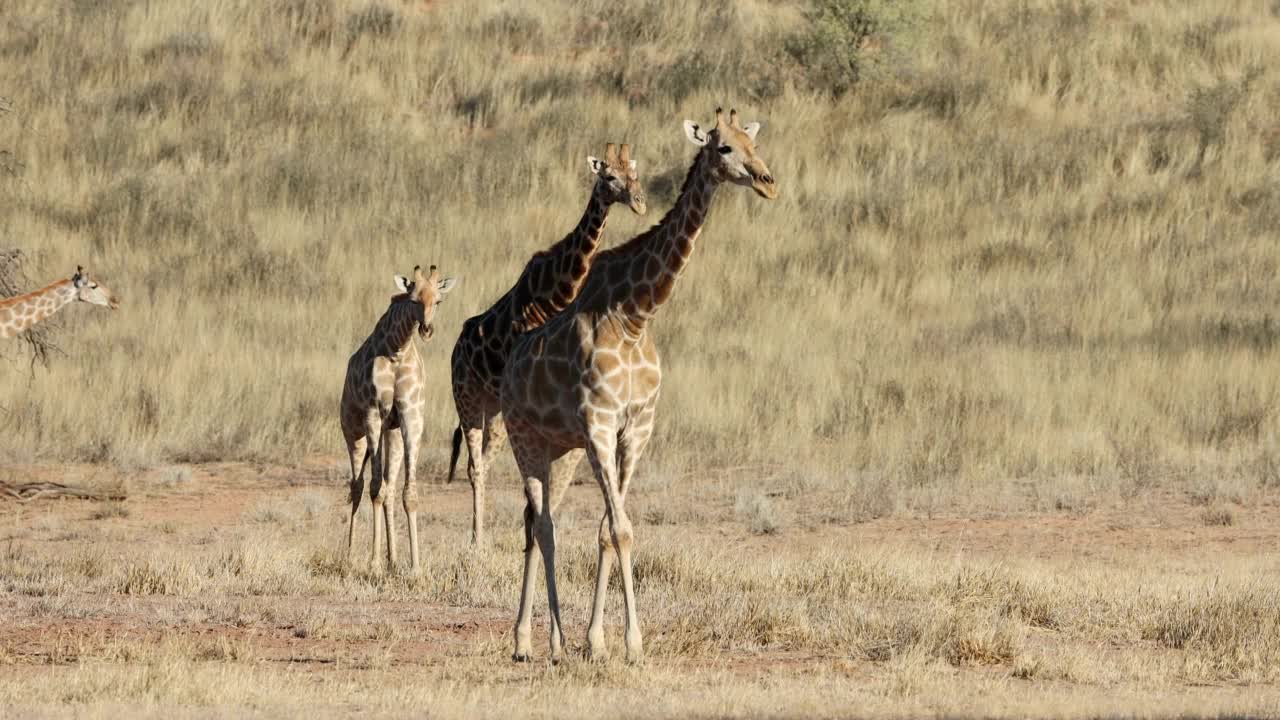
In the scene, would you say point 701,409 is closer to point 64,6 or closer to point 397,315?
point 397,315

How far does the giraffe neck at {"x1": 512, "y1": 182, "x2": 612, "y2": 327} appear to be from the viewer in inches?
462

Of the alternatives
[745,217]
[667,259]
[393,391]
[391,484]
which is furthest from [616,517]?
[745,217]

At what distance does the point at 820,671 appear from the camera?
31.1 feet

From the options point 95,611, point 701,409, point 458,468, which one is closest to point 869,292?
point 701,409

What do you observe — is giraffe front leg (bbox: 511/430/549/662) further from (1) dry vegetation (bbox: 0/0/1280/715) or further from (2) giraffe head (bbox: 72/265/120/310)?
(2) giraffe head (bbox: 72/265/120/310)

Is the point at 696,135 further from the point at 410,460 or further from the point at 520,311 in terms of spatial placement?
the point at 410,460

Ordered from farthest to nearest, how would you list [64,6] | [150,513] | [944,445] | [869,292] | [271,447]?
[64,6] → [869,292] → [271,447] → [944,445] → [150,513]

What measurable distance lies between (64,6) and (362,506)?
19.8 m

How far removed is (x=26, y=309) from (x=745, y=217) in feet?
40.0

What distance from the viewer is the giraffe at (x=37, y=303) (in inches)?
595

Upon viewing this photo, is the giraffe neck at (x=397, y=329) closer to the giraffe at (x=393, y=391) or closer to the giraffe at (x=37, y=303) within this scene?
the giraffe at (x=393, y=391)

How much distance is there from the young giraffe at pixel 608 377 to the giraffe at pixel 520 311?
0.96m

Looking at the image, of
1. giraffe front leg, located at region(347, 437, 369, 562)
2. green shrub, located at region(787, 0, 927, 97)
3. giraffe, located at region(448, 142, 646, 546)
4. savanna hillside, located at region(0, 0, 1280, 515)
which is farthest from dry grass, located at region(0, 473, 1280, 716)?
green shrub, located at region(787, 0, 927, 97)

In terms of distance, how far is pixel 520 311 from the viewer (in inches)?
497
